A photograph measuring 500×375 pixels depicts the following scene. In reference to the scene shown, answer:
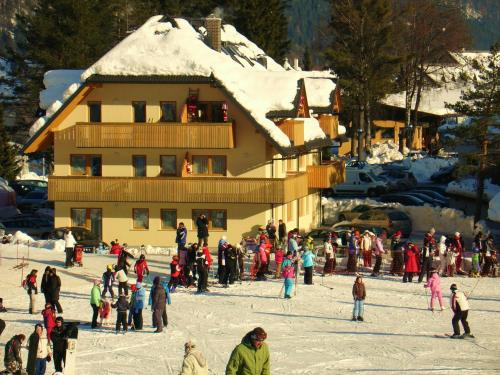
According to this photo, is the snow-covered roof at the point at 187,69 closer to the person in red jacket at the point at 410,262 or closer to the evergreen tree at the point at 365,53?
the person in red jacket at the point at 410,262

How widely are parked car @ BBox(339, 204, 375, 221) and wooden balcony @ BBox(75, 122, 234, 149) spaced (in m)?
10.00

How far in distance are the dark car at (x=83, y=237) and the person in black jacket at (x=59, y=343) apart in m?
21.3

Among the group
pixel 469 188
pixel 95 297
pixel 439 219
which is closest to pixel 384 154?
pixel 469 188

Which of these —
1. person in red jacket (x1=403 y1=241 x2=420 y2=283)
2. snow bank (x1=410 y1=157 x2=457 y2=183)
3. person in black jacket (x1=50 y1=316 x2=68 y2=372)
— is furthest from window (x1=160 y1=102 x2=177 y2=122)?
snow bank (x1=410 y1=157 x2=457 y2=183)

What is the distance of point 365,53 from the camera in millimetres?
89312

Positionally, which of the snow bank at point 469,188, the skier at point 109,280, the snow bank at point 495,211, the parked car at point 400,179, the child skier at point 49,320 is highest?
the parked car at point 400,179

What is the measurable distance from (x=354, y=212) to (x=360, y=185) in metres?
13.5

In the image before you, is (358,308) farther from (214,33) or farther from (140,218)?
(214,33)

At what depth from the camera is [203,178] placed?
175 feet

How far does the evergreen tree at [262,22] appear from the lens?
96062mm

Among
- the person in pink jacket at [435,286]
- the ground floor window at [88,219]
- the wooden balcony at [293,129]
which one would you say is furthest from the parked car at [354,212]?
the person in pink jacket at [435,286]

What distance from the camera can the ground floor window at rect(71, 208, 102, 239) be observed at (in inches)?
2143

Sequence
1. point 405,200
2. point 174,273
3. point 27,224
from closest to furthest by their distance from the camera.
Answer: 1. point 174,273
2. point 27,224
3. point 405,200

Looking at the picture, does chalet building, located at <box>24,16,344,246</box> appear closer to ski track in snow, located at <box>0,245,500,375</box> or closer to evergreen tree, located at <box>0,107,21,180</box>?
ski track in snow, located at <box>0,245,500,375</box>
